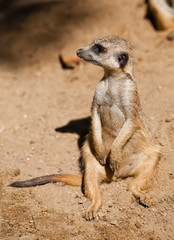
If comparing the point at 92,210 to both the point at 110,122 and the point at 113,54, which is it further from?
the point at 113,54

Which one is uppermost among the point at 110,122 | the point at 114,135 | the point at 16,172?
the point at 110,122

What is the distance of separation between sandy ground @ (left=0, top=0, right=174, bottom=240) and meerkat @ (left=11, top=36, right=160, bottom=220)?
0.31 feet

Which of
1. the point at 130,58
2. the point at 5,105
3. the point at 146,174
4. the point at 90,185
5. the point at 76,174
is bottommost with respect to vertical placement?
the point at 5,105

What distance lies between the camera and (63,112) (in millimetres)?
3719

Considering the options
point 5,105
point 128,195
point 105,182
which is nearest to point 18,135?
point 5,105

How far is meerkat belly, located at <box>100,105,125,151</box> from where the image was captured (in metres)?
2.60

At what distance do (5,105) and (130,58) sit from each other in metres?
2.08

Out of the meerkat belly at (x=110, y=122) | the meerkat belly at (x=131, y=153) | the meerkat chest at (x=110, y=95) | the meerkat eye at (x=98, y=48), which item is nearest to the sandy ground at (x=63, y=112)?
the meerkat belly at (x=131, y=153)

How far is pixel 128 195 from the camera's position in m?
2.55

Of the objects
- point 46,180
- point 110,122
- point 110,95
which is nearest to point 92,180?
point 46,180

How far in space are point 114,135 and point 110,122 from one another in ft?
0.42

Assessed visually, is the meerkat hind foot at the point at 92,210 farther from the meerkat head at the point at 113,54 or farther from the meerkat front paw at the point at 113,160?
the meerkat head at the point at 113,54

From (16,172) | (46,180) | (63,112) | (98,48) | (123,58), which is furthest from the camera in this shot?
(63,112)

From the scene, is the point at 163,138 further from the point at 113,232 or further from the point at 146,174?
the point at 113,232
